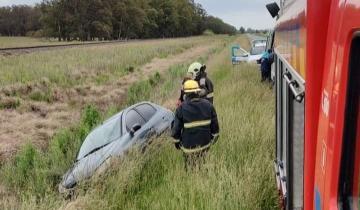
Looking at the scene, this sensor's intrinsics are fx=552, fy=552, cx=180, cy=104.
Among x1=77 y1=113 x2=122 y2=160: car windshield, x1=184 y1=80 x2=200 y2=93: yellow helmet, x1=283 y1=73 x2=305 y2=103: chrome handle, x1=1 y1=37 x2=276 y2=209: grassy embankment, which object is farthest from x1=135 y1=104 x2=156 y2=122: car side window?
x1=283 y1=73 x2=305 y2=103: chrome handle

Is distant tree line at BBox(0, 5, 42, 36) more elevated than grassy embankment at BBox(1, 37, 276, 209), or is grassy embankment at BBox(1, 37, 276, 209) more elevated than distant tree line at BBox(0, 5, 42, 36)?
distant tree line at BBox(0, 5, 42, 36)

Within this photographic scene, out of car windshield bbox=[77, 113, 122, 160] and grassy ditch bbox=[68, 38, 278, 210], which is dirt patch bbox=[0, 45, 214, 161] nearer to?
car windshield bbox=[77, 113, 122, 160]

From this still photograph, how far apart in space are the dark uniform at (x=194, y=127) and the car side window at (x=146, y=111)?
291 cm

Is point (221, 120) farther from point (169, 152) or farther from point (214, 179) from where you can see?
point (214, 179)

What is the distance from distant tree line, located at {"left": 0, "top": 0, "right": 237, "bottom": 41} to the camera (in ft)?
304

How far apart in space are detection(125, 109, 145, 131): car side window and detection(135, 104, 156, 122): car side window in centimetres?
11

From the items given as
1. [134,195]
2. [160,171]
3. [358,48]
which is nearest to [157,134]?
[160,171]

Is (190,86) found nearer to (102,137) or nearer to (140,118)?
(102,137)

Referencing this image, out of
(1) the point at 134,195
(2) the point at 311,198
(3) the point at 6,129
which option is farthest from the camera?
(3) the point at 6,129

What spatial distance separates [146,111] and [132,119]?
740 millimetres

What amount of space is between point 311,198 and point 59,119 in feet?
46.9

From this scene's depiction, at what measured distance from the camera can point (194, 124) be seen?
7387mm

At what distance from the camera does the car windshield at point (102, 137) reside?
30.4ft

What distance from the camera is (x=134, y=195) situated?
7254 millimetres
